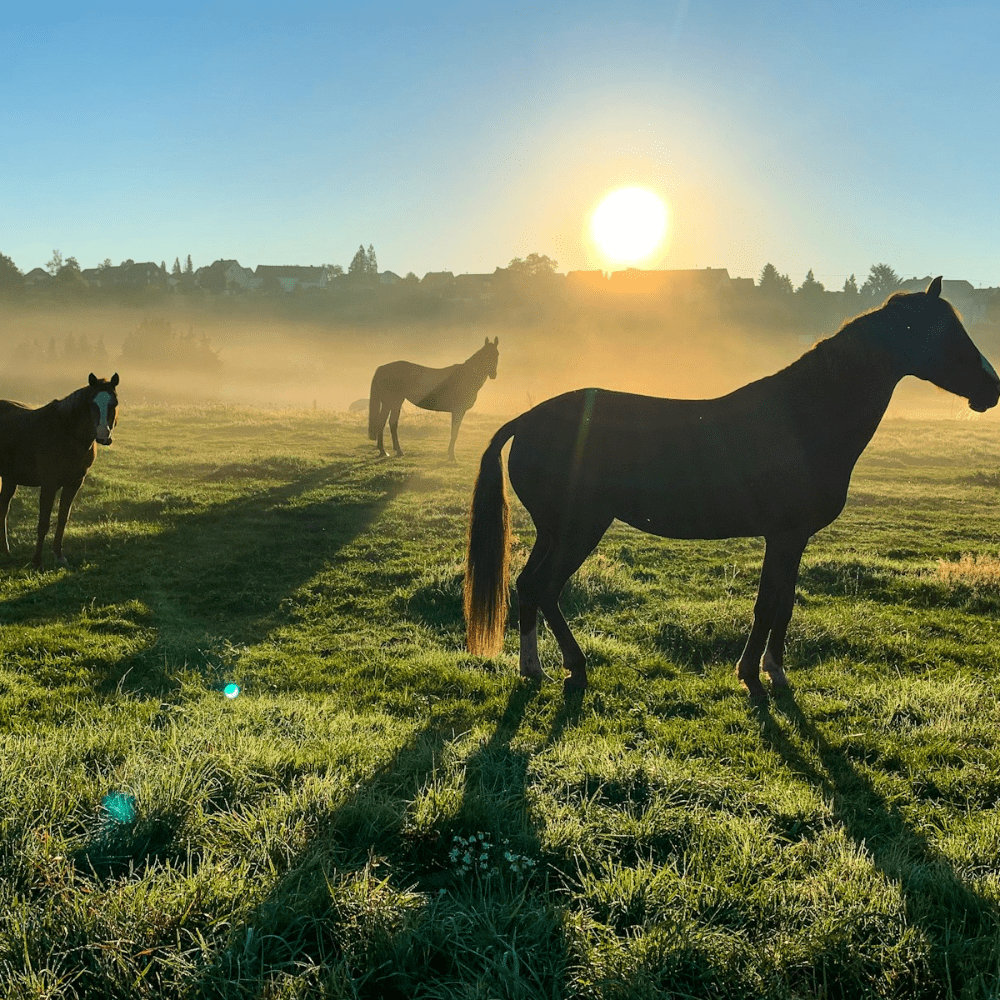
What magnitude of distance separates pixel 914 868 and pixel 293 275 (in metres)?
169

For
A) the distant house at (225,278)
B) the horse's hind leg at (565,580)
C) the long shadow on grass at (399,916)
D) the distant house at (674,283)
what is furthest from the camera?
the distant house at (225,278)

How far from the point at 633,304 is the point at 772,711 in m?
108

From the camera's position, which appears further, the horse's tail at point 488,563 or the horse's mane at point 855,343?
the horse's tail at point 488,563

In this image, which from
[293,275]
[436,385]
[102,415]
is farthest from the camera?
[293,275]

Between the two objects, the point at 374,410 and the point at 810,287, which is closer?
the point at 374,410

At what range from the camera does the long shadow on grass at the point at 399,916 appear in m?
2.33

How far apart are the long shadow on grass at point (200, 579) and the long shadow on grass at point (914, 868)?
4.80 meters

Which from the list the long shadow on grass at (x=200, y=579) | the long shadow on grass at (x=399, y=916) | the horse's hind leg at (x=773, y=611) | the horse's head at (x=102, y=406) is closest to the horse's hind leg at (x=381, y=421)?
the long shadow on grass at (x=200, y=579)

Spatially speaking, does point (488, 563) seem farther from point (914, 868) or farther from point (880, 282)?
point (880, 282)

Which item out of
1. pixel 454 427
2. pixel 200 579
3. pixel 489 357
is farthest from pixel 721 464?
pixel 489 357

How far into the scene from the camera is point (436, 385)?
1941cm

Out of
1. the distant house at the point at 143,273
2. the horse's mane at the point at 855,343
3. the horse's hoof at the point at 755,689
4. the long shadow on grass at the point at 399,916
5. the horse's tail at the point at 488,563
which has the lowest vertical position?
the horse's hoof at the point at 755,689

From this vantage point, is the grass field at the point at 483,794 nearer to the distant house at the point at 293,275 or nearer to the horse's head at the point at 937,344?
the horse's head at the point at 937,344

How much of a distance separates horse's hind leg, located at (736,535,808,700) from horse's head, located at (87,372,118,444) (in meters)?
7.71
